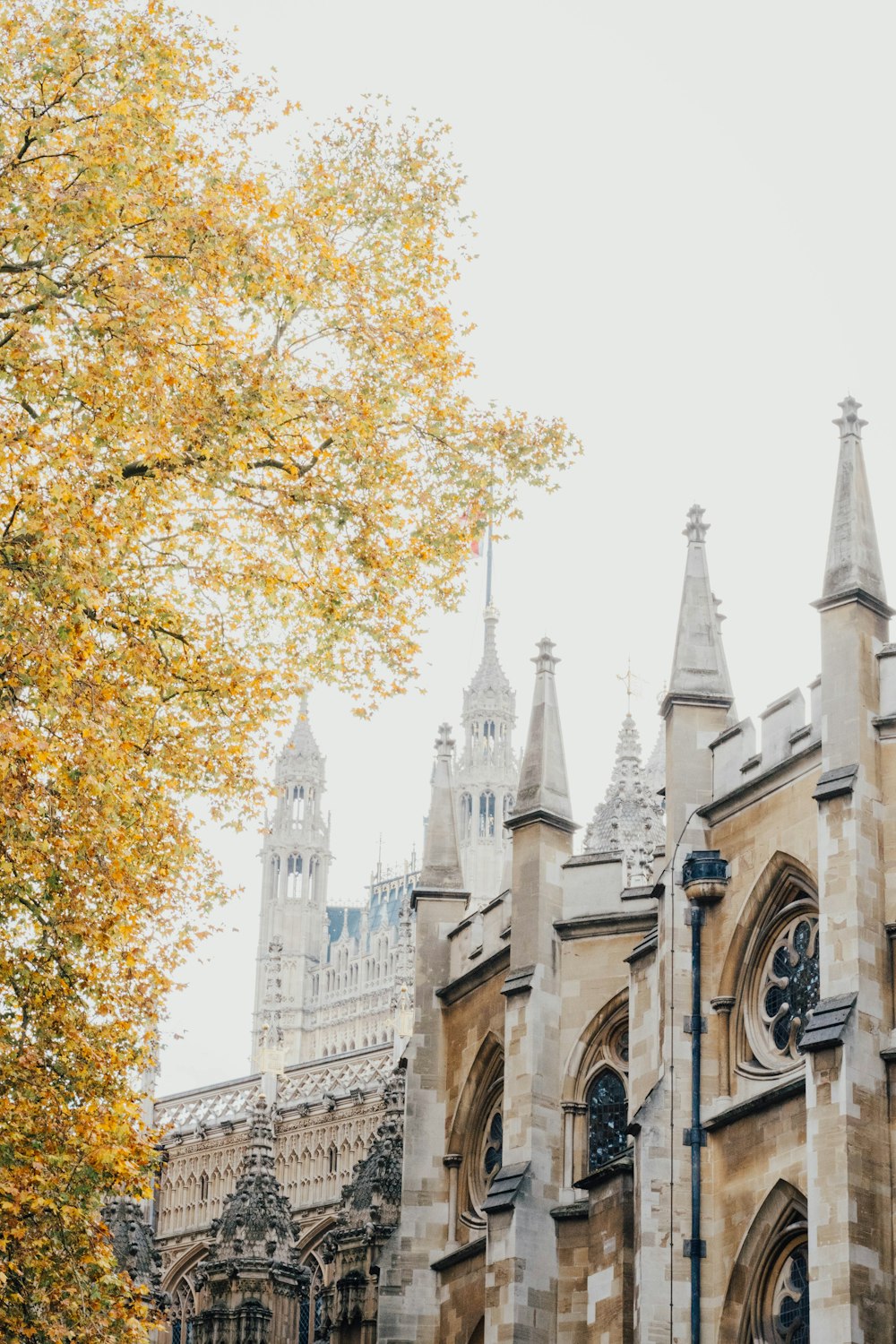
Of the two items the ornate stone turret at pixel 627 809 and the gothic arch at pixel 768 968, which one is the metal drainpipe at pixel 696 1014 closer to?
the gothic arch at pixel 768 968

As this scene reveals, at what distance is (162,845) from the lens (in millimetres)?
20000

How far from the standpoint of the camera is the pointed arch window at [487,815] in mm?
100812

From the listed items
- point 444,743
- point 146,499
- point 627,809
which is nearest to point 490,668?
point 627,809

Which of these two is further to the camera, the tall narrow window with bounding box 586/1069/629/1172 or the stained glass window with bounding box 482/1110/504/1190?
the stained glass window with bounding box 482/1110/504/1190

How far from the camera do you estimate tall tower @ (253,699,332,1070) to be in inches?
4289

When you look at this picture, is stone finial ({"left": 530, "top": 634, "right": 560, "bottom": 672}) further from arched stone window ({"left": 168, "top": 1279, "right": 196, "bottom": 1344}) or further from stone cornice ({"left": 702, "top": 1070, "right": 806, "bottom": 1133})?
arched stone window ({"left": 168, "top": 1279, "right": 196, "bottom": 1344})

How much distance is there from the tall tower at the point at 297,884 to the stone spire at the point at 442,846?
75055 mm

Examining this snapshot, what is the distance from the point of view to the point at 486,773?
103125 millimetres

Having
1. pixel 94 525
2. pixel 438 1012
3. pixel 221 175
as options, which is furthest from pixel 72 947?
pixel 438 1012

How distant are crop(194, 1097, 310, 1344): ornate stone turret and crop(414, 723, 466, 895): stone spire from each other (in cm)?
505

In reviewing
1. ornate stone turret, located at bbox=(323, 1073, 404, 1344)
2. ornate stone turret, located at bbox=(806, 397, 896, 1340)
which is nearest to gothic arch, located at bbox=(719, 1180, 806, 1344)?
ornate stone turret, located at bbox=(806, 397, 896, 1340)

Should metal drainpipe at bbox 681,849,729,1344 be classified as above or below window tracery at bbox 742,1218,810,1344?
above

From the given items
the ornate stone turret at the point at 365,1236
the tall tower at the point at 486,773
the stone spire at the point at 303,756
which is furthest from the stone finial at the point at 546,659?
the stone spire at the point at 303,756

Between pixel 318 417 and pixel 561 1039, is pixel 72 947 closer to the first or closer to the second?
pixel 318 417
